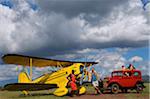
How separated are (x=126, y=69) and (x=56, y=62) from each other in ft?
20.6

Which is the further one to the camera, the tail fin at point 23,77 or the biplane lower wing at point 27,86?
the tail fin at point 23,77

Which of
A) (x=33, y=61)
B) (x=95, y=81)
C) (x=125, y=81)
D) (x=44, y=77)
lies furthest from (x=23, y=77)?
(x=125, y=81)

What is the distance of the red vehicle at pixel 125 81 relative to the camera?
21.3 metres

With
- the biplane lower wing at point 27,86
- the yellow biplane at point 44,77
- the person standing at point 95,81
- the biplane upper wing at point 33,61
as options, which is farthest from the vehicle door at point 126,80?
the biplane lower wing at point 27,86

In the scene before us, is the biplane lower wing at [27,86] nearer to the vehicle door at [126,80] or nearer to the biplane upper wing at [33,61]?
the biplane upper wing at [33,61]

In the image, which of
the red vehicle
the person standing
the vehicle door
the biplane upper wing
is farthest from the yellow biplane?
the vehicle door

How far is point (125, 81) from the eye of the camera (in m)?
21.5

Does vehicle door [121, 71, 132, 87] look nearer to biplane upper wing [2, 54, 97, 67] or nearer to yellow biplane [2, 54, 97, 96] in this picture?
yellow biplane [2, 54, 97, 96]

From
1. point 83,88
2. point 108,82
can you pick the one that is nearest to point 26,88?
point 83,88

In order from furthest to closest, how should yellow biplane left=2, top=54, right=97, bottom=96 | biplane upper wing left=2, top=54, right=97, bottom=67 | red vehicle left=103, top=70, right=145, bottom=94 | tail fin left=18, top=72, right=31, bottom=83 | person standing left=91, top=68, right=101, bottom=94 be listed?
tail fin left=18, top=72, right=31, bottom=83 < biplane upper wing left=2, top=54, right=97, bottom=67 < yellow biplane left=2, top=54, right=97, bottom=96 < person standing left=91, top=68, right=101, bottom=94 < red vehicle left=103, top=70, right=145, bottom=94

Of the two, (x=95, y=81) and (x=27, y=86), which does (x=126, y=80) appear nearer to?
(x=95, y=81)

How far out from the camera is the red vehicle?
21312mm

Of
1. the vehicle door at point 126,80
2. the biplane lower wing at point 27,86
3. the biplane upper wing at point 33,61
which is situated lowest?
the biplane lower wing at point 27,86

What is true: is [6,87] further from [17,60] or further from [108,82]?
[108,82]
